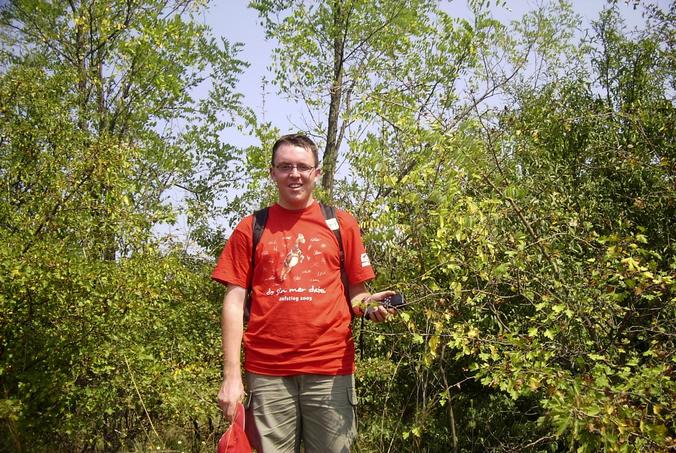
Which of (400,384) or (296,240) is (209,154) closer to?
(400,384)


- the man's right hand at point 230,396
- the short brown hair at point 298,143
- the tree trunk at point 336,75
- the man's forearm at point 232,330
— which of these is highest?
the tree trunk at point 336,75

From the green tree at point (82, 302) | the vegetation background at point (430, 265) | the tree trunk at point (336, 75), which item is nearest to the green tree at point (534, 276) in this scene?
the vegetation background at point (430, 265)

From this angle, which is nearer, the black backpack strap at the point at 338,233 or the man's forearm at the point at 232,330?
the man's forearm at the point at 232,330

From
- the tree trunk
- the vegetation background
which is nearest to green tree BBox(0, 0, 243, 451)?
the vegetation background

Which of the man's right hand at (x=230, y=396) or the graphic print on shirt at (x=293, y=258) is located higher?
the graphic print on shirt at (x=293, y=258)

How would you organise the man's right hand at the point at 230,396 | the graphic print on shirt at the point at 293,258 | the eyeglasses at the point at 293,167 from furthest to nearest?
1. the eyeglasses at the point at 293,167
2. the graphic print on shirt at the point at 293,258
3. the man's right hand at the point at 230,396

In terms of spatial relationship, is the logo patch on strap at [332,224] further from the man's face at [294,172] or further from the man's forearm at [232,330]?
the man's forearm at [232,330]

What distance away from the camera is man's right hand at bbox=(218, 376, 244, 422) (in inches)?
107

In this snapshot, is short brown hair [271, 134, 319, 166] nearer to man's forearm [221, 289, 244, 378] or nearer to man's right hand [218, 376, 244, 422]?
man's forearm [221, 289, 244, 378]

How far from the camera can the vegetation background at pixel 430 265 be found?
3492mm

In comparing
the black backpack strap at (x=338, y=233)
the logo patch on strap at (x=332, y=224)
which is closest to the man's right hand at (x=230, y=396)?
the black backpack strap at (x=338, y=233)

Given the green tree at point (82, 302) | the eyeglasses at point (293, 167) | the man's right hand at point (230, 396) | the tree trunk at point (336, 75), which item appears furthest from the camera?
the tree trunk at point (336, 75)

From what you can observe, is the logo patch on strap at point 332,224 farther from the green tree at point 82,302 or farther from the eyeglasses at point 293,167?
the green tree at point 82,302

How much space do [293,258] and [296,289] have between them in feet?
0.47
